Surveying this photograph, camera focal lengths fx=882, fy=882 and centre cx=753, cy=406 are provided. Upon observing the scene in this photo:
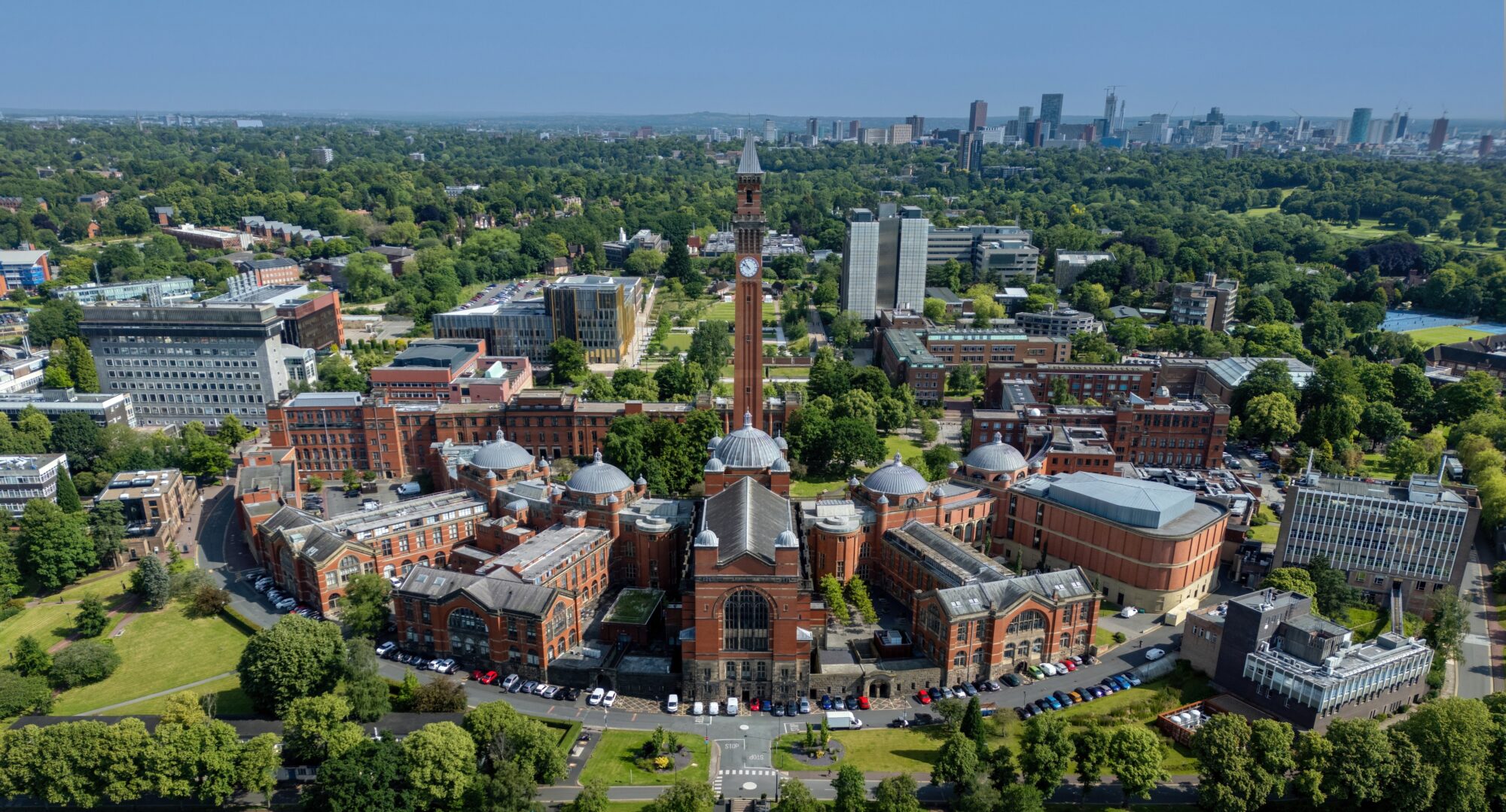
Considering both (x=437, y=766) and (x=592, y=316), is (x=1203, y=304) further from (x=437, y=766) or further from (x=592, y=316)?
(x=437, y=766)

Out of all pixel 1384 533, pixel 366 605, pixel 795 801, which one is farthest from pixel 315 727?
pixel 1384 533

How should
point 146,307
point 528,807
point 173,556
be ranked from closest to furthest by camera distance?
point 528,807
point 173,556
point 146,307

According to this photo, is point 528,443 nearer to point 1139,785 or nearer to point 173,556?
point 173,556

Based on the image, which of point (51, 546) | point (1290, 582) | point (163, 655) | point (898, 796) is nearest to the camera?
point (898, 796)

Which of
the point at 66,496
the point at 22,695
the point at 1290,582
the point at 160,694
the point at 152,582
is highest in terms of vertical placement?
the point at 1290,582

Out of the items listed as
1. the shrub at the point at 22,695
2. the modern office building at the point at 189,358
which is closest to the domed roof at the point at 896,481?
the shrub at the point at 22,695

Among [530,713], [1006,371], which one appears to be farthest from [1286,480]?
[530,713]

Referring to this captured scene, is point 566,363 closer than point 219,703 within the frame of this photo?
No

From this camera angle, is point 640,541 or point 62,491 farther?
point 62,491
